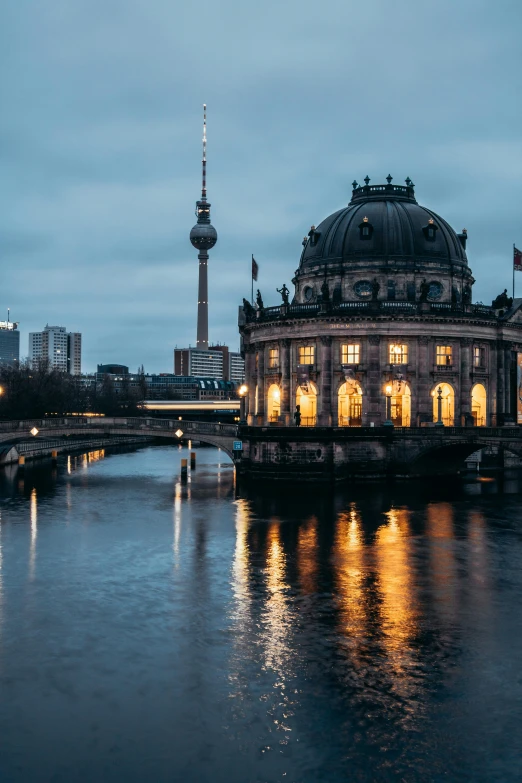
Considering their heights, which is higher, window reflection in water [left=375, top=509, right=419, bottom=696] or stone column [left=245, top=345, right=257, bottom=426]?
stone column [left=245, top=345, right=257, bottom=426]

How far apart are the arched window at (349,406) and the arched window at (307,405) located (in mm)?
3671

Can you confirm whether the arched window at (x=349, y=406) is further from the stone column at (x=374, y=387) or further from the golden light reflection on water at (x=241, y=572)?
the golden light reflection on water at (x=241, y=572)

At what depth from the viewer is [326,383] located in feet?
359

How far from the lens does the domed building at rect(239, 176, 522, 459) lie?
108 meters

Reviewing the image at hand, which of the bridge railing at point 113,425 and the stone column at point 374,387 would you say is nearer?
the stone column at point 374,387

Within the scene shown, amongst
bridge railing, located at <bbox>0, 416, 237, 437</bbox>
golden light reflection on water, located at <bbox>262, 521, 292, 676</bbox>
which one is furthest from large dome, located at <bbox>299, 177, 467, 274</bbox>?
golden light reflection on water, located at <bbox>262, 521, 292, 676</bbox>

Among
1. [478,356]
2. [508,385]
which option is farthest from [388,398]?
[508,385]

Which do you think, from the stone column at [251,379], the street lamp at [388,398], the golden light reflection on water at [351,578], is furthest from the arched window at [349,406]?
the golden light reflection on water at [351,578]

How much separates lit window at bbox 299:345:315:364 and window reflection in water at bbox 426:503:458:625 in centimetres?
3289

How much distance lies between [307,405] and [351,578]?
205ft

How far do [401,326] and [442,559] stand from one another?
5264 centimetres

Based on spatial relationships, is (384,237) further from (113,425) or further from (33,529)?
(33,529)

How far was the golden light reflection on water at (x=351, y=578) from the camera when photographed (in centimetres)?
4222

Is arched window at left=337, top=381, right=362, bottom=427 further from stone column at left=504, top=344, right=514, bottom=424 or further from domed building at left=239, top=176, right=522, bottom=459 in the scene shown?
stone column at left=504, top=344, right=514, bottom=424
